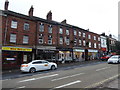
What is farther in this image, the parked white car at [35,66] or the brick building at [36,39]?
the brick building at [36,39]

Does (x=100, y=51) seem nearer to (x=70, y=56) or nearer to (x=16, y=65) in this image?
(x=70, y=56)

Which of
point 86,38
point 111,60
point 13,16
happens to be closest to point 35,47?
point 13,16

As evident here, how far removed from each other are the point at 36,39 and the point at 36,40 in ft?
0.72

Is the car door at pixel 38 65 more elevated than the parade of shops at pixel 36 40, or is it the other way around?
the parade of shops at pixel 36 40

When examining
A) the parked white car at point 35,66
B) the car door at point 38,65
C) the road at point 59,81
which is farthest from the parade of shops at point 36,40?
the road at point 59,81

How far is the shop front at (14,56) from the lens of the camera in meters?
20.5

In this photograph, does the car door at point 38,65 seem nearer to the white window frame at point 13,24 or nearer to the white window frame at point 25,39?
the white window frame at point 25,39

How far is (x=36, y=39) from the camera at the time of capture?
82.5 ft

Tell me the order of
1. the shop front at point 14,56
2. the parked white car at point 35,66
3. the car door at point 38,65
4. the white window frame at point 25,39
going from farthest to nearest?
the white window frame at point 25,39, the shop front at point 14,56, the car door at point 38,65, the parked white car at point 35,66

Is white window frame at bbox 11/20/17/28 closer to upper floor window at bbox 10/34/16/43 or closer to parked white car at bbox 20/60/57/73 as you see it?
upper floor window at bbox 10/34/16/43

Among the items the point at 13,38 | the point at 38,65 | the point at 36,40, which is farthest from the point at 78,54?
the point at 38,65

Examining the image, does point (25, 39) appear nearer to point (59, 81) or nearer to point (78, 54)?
point (59, 81)

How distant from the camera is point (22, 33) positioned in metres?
23.2

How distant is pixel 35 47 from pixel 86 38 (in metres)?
18.7
